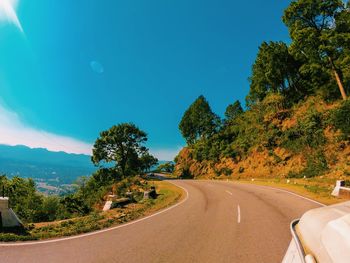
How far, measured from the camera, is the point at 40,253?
6.34m

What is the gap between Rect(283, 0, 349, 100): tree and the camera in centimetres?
2702

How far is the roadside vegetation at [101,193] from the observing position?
10636 mm

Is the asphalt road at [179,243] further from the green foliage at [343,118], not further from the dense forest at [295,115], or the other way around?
the green foliage at [343,118]

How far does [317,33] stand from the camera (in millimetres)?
Result: 28188

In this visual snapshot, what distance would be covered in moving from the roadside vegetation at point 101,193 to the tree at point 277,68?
94.6 ft

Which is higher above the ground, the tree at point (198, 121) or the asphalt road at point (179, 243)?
A: the tree at point (198, 121)

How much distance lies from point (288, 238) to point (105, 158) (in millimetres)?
50657

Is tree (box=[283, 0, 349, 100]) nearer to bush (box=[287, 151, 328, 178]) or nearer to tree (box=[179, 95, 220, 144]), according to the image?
bush (box=[287, 151, 328, 178])

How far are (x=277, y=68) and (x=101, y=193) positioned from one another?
122 feet

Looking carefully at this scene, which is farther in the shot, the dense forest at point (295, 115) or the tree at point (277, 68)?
the tree at point (277, 68)

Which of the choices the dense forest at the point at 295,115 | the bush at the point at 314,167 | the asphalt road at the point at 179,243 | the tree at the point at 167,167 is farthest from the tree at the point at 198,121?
the asphalt road at the point at 179,243

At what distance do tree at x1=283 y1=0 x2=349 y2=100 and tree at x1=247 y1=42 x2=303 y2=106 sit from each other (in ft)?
39.5

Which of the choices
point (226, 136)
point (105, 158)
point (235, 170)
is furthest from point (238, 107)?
point (105, 158)

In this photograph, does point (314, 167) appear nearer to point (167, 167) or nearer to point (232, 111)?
point (232, 111)
